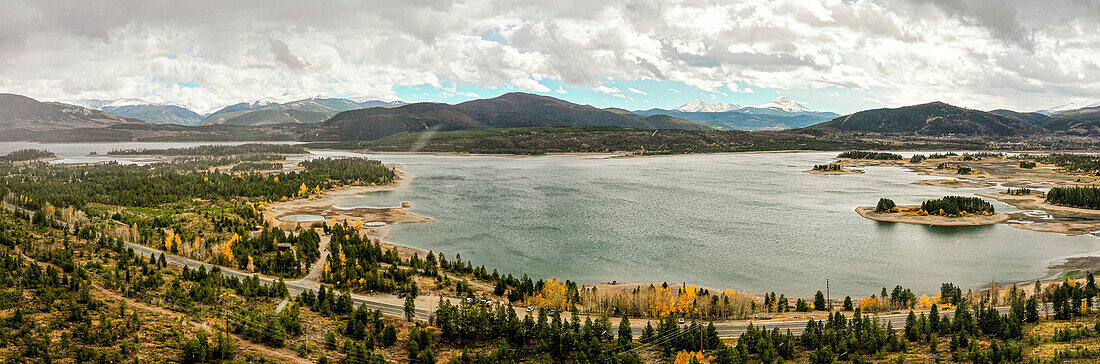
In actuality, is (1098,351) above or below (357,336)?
above

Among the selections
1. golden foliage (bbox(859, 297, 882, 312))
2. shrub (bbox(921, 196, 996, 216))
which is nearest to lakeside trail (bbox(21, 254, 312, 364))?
golden foliage (bbox(859, 297, 882, 312))

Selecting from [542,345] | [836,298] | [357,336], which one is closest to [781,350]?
[542,345]

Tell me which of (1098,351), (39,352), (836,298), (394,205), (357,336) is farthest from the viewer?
(394,205)

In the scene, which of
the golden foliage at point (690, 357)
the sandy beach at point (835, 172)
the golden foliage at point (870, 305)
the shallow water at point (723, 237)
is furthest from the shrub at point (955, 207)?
the golden foliage at point (690, 357)

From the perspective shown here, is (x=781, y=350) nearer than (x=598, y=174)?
Yes

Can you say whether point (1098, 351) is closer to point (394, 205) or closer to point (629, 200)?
point (629, 200)

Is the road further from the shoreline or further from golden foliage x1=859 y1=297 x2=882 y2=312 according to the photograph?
the shoreline
